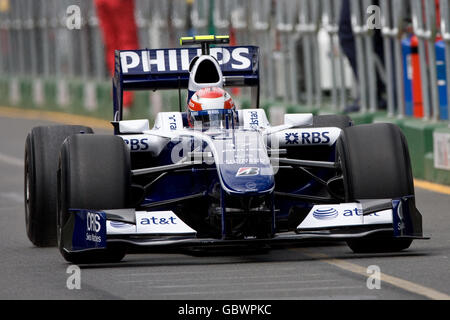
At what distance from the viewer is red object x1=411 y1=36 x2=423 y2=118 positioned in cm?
1920

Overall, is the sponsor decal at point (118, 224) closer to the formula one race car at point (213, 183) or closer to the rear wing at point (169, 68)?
the formula one race car at point (213, 183)

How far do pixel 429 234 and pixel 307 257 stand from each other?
1.63m

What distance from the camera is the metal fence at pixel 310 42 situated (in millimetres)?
18438

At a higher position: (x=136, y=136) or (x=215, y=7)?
(x=215, y=7)

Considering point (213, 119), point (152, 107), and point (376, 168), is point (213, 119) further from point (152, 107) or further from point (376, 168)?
point (152, 107)

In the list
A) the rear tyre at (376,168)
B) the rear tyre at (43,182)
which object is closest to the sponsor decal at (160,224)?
the rear tyre at (376,168)

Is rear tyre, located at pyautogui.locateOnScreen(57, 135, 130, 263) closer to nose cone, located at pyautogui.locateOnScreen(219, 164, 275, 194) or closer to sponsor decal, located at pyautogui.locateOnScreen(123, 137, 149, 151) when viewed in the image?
sponsor decal, located at pyautogui.locateOnScreen(123, 137, 149, 151)

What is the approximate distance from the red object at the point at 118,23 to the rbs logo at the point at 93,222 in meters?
20.8

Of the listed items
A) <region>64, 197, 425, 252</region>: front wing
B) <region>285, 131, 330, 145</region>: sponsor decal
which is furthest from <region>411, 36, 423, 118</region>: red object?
<region>64, 197, 425, 252</region>: front wing

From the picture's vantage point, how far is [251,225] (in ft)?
34.2
